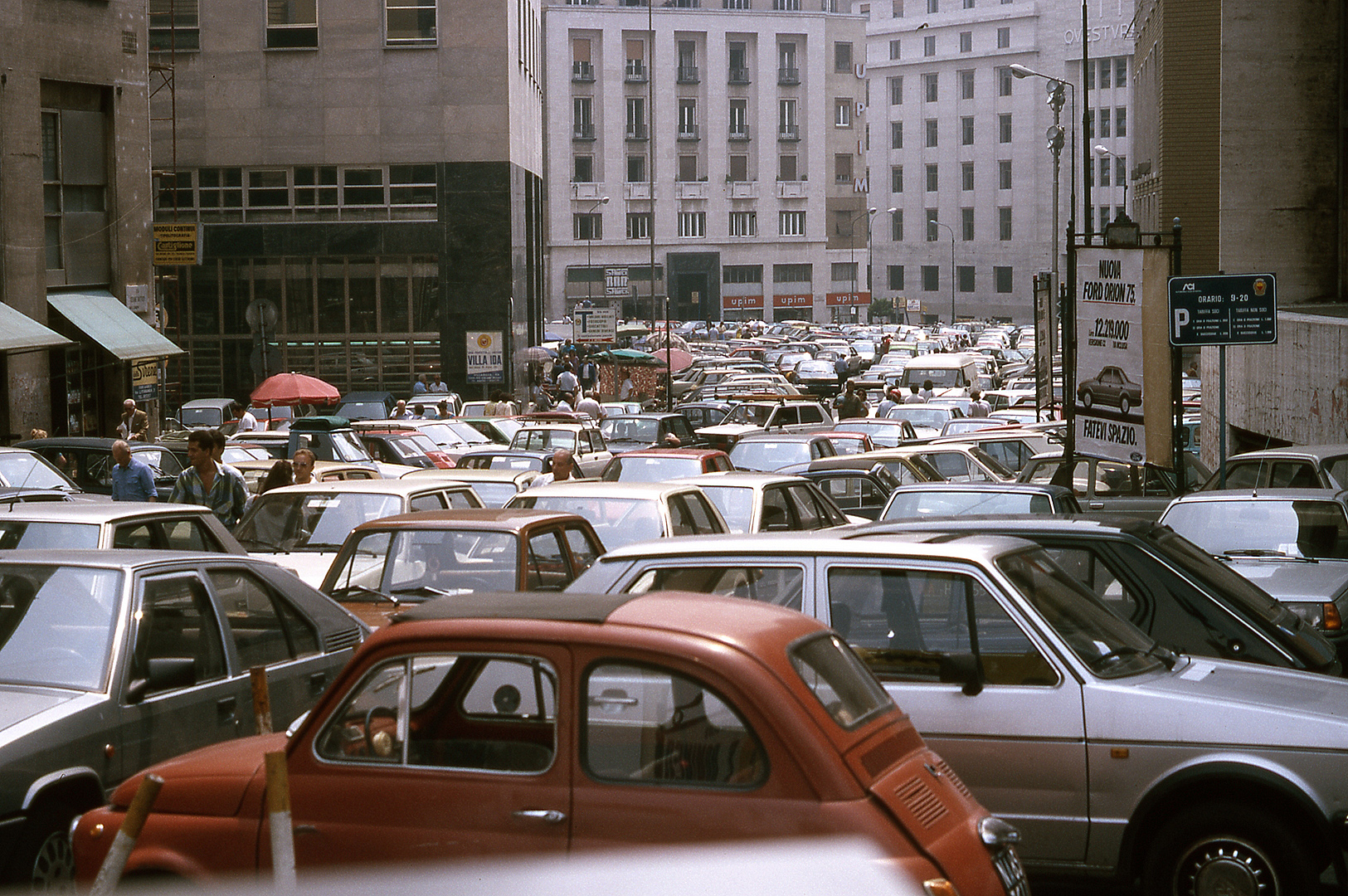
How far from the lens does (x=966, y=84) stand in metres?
132

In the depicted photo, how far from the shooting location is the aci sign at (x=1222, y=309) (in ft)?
48.2

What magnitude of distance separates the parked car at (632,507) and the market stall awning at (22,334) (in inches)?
675

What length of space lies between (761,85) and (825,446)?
95346 mm

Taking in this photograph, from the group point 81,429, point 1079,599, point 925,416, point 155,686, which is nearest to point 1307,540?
point 1079,599

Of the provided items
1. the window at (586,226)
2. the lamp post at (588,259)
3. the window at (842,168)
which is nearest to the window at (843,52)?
the window at (842,168)

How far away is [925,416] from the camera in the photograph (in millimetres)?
29969

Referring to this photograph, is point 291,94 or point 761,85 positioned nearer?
point 291,94

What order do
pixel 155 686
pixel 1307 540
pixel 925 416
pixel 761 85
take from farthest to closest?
pixel 761 85 → pixel 925 416 → pixel 1307 540 → pixel 155 686

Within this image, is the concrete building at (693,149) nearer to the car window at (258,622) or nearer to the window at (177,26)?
the window at (177,26)

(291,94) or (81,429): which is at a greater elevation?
(291,94)

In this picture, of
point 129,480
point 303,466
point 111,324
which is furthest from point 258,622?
point 111,324

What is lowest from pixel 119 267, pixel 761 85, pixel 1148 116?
pixel 119 267

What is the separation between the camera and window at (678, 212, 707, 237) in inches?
4402

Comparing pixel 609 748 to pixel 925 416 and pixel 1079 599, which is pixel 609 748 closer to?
pixel 1079 599
